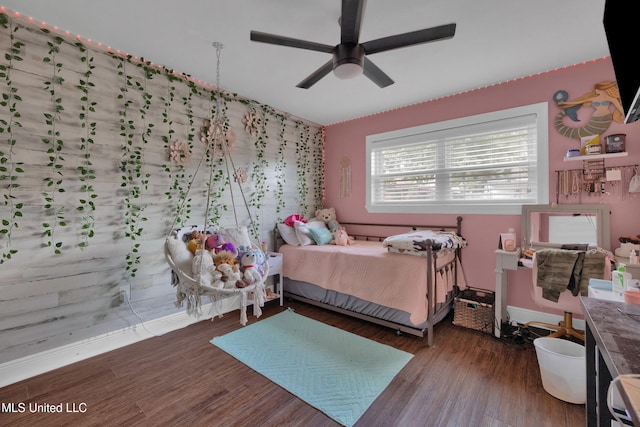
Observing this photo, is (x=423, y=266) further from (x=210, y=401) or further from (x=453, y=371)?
(x=210, y=401)

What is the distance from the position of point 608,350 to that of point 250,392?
1.88 meters

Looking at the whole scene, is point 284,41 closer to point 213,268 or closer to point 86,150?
point 213,268

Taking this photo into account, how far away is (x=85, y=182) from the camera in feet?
7.64

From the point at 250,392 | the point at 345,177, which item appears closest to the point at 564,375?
the point at 250,392

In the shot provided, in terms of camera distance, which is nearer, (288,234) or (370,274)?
(370,274)

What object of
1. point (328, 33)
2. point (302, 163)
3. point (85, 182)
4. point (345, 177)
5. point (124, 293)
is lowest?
point (124, 293)

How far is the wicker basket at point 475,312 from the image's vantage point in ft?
8.93

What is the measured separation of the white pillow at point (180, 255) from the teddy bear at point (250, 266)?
428mm

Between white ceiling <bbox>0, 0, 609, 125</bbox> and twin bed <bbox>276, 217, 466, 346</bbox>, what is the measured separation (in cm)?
161

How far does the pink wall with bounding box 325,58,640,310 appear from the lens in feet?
7.98

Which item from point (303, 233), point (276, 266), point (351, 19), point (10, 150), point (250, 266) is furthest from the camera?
point (303, 233)

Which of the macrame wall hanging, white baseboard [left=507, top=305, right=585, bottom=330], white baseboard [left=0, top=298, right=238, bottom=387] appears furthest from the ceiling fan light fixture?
white baseboard [left=507, top=305, right=585, bottom=330]

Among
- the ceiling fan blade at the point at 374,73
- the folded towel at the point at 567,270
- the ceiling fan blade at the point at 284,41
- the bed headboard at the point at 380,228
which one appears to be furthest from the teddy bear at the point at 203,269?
the folded towel at the point at 567,270

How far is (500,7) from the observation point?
1.88 metres
